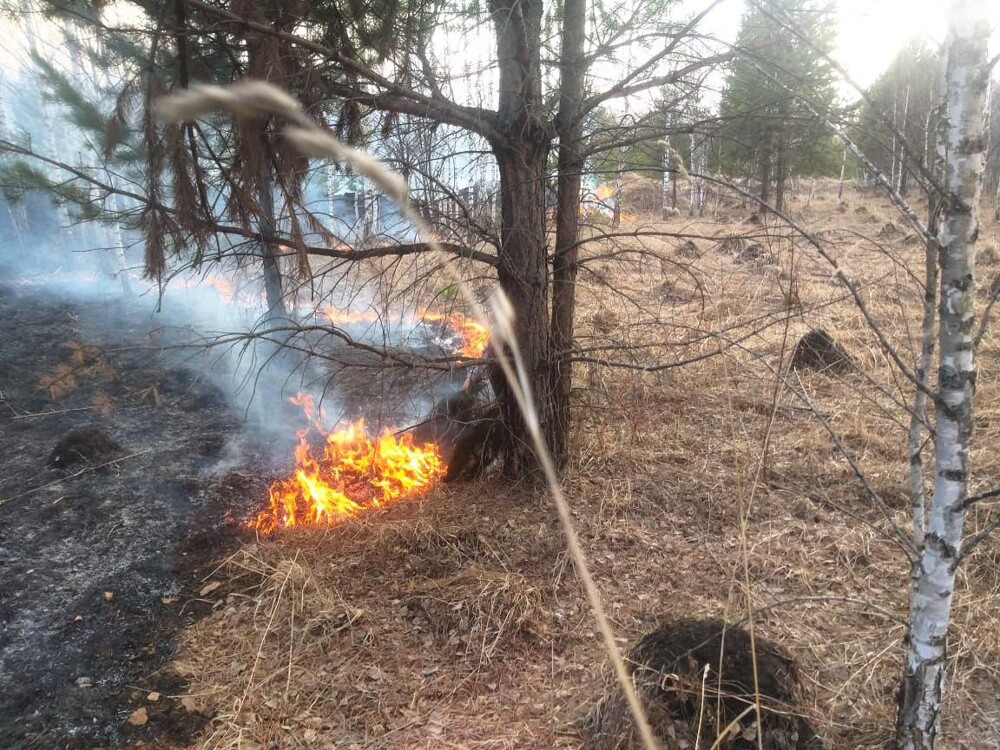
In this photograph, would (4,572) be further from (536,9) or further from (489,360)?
(536,9)

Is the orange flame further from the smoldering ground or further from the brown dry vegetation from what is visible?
the brown dry vegetation

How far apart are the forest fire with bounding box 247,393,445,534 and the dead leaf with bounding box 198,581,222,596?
589mm

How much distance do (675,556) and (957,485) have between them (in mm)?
2359

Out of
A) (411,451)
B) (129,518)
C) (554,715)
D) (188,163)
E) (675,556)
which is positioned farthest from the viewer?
(411,451)

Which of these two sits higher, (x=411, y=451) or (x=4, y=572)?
(x=411, y=451)

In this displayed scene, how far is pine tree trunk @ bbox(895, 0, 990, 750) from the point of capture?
4.75 feet

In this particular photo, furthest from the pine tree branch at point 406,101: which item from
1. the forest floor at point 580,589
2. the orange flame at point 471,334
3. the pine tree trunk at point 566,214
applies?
the orange flame at point 471,334

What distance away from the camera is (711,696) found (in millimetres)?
2207

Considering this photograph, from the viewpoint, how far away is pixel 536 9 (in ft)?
12.6

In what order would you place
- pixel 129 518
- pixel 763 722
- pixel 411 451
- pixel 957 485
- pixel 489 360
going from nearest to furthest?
pixel 957 485 → pixel 763 722 → pixel 489 360 → pixel 129 518 → pixel 411 451

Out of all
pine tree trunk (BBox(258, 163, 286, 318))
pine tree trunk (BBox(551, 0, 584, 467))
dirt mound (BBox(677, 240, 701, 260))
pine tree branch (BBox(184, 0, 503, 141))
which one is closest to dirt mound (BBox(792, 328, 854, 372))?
dirt mound (BBox(677, 240, 701, 260))

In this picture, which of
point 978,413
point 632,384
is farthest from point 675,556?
point 978,413

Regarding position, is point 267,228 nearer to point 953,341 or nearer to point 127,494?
point 127,494

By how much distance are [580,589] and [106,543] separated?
3.66 m
